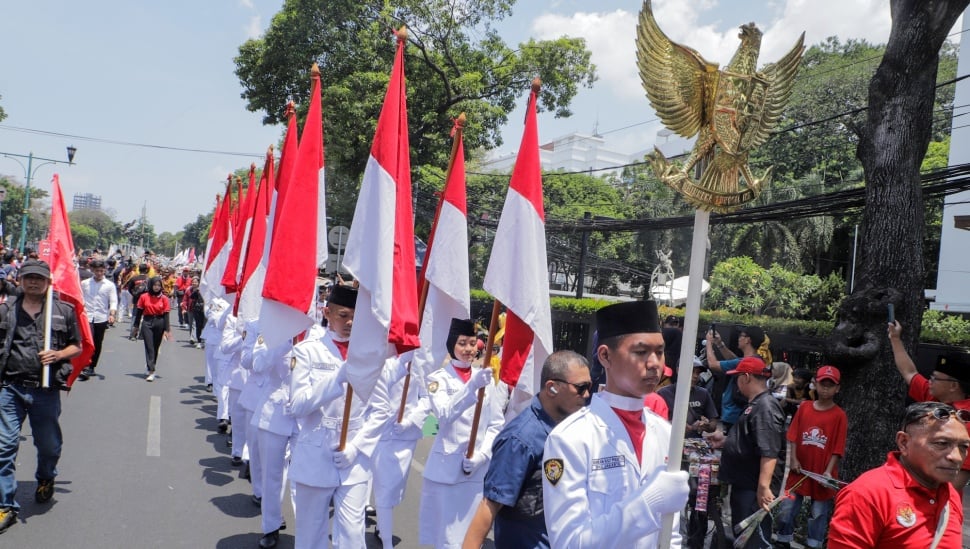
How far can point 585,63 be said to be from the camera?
2327 centimetres

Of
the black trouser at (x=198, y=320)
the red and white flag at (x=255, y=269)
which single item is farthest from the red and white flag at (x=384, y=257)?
the black trouser at (x=198, y=320)

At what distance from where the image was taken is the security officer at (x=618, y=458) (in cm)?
267

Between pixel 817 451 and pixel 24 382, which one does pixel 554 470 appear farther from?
pixel 24 382

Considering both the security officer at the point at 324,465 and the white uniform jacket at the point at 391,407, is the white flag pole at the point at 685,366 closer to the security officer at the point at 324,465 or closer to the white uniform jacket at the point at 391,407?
the security officer at the point at 324,465

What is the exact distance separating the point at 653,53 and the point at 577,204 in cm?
4129

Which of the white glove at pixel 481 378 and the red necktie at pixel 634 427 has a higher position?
the red necktie at pixel 634 427

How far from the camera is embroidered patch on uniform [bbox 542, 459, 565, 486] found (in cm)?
281

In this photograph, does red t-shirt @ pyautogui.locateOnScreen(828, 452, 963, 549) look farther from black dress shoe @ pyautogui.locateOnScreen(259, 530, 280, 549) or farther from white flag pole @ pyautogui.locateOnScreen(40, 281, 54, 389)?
white flag pole @ pyautogui.locateOnScreen(40, 281, 54, 389)

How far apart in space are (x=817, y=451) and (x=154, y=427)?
7.86 m

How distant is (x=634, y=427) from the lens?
3014 mm

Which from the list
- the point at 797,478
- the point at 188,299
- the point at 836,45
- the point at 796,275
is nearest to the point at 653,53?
the point at 797,478

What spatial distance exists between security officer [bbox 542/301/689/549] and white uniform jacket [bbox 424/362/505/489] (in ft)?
8.42

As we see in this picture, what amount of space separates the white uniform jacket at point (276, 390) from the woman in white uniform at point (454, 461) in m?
1.21

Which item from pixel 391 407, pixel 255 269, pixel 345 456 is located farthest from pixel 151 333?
pixel 345 456
